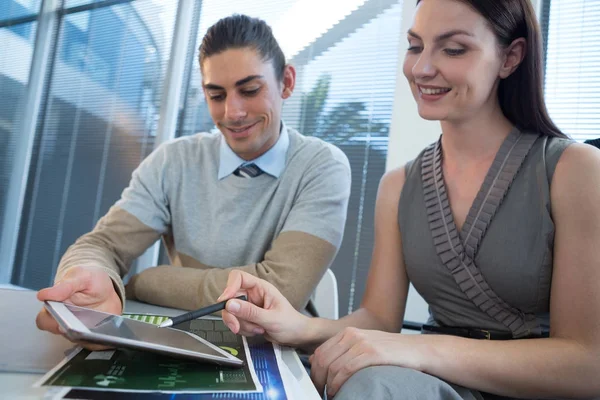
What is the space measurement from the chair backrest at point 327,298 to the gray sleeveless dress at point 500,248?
0.61 meters

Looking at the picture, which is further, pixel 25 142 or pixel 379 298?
pixel 25 142

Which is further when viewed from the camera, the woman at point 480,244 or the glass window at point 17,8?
the glass window at point 17,8

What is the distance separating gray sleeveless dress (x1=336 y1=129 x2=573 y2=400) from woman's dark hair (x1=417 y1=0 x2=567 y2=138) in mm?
34

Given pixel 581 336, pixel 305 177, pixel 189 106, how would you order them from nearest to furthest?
1. pixel 581 336
2. pixel 305 177
3. pixel 189 106

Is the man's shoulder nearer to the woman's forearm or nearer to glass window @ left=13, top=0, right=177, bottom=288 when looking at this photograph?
the woman's forearm

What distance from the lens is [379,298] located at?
108 cm

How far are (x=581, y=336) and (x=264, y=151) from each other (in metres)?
1.02

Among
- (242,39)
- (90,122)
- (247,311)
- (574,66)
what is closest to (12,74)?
(90,122)

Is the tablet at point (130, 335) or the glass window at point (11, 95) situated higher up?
the glass window at point (11, 95)

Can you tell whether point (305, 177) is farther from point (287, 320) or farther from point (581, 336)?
point (581, 336)

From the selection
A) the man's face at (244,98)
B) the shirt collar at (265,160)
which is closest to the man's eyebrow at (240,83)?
the man's face at (244,98)

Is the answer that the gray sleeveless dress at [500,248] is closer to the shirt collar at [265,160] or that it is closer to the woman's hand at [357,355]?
the woman's hand at [357,355]

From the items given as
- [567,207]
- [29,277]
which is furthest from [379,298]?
[29,277]

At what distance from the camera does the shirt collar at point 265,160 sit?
150 centimetres
